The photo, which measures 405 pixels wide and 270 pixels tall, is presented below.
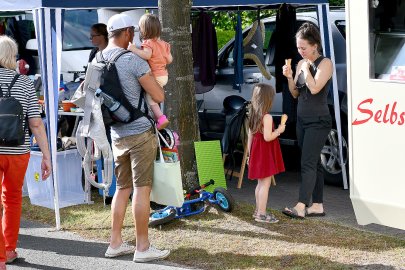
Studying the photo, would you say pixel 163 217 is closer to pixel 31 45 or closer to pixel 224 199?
pixel 224 199

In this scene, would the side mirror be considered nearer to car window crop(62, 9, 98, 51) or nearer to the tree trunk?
car window crop(62, 9, 98, 51)

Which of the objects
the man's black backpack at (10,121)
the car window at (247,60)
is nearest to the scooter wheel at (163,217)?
the man's black backpack at (10,121)

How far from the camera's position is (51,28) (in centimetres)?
753

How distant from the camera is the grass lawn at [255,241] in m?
6.25

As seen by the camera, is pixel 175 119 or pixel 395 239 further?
pixel 175 119

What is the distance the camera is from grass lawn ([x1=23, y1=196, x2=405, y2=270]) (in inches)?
246

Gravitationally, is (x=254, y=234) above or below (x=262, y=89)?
below

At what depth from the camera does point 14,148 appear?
612 centimetres

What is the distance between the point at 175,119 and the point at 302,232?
1.65 m

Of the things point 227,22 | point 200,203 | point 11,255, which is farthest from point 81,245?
point 227,22

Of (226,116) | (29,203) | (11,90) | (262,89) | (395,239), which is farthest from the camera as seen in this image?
(226,116)

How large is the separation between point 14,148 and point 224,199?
2.27m

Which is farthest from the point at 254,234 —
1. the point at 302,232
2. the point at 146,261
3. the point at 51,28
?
the point at 51,28

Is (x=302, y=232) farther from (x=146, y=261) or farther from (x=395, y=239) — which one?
(x=146, y=261)
